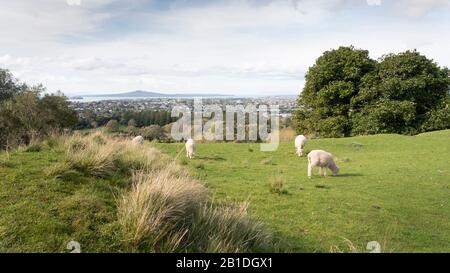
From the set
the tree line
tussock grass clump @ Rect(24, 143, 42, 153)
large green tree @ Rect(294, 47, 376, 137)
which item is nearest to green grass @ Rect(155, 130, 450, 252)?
tussock grass clump @ Rect(24, 143, 42, 153)

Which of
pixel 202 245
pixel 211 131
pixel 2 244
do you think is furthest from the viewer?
pixel 211 131

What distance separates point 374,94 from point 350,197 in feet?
83.8

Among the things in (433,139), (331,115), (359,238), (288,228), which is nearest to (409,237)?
(359,238)

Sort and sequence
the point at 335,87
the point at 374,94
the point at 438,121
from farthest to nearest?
the point at 335,87, the point at 374,94, the point at 438,121

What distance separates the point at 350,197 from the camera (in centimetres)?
1100

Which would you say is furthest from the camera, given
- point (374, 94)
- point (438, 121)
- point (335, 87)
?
point (335, 87)

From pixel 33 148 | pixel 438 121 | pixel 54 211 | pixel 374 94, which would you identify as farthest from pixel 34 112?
pixel 438 121

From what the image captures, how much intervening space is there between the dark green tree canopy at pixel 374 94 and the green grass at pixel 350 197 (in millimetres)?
11707

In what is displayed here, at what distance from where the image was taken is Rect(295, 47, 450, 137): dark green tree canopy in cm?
3284

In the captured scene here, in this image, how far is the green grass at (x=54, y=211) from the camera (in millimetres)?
4949

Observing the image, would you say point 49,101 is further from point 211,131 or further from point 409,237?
point 409,237

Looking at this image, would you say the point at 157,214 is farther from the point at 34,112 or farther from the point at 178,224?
the point at 34,112

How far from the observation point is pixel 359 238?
294 inches
